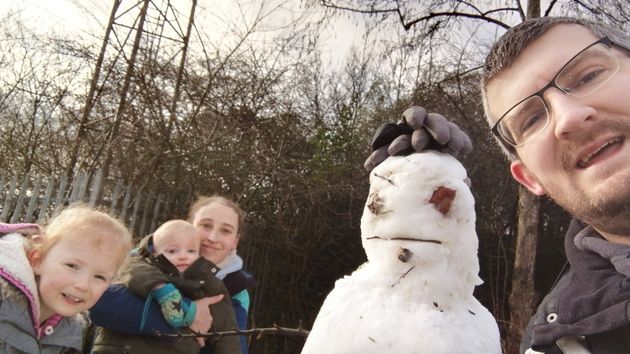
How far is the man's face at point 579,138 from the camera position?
1.06 meters

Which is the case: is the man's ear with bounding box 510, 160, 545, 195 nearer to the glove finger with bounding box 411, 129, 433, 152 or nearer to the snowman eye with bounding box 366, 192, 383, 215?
the glove finger with bounding box 411, 129, 433, 152

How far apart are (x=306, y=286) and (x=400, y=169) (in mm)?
5062

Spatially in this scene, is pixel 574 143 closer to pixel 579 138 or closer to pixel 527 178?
pixel 579 138

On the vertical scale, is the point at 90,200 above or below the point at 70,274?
above

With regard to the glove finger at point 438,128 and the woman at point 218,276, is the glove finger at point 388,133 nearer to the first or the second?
the glove finger at point 438,128

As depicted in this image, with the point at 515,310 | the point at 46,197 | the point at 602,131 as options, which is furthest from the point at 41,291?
the point at 515,310

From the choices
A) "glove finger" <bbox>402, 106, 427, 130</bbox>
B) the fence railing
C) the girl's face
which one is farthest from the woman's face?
the fence railing

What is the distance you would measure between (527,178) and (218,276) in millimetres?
1746

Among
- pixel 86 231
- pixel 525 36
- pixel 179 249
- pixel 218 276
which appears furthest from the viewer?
pixel 218 276

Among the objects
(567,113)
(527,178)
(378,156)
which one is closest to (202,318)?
(378,156)

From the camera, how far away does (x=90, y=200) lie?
14.6ft

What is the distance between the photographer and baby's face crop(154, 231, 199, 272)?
244 centimetres

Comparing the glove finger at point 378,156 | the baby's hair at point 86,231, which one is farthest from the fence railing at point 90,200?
the glove finger at point 378,156

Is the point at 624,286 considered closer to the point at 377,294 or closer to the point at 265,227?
the point at 377,294
